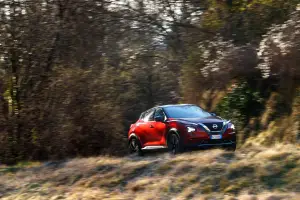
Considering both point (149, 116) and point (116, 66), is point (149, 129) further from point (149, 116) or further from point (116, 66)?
point (116, 66)

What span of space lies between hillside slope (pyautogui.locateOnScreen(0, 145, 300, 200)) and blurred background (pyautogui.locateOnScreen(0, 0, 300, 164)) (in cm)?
422

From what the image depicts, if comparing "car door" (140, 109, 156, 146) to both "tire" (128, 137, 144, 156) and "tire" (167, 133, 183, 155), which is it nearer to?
"tire" (128, 137, 144, 156)

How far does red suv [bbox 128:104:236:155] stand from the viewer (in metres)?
13.7

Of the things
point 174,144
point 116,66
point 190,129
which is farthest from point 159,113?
point 116,66

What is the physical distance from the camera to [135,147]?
1670 cm

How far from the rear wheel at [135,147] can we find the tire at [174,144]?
210cm

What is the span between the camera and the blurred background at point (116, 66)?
1614 cm

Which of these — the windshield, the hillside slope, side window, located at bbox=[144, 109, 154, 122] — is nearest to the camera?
the hillside slope

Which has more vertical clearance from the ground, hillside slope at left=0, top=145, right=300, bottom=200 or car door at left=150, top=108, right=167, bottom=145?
car door at left=150, top=108, right=167, bottom=145

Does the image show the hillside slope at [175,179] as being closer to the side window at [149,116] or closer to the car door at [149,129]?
the car door at [149,129]

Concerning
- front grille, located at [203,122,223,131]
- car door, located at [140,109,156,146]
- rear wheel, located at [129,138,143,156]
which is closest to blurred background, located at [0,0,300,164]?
rear wheel, located at [129,138,143,156]

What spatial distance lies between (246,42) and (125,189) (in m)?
9.94

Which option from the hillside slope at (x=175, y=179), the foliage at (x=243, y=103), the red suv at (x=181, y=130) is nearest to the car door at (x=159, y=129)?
the red suv at (x=181, y=130)

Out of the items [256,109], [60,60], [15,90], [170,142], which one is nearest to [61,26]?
[60,60]
